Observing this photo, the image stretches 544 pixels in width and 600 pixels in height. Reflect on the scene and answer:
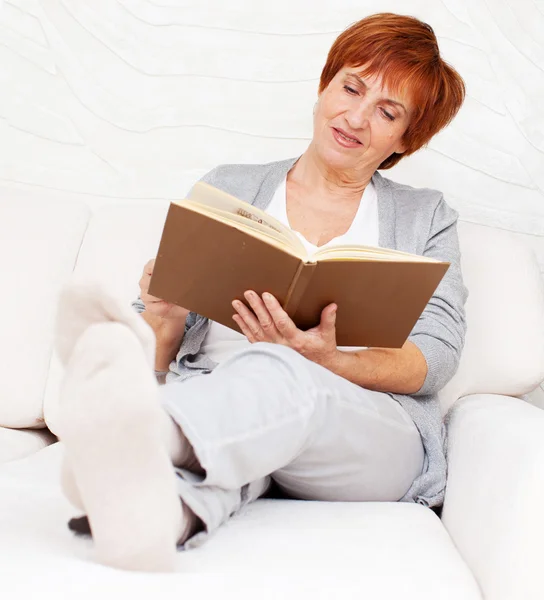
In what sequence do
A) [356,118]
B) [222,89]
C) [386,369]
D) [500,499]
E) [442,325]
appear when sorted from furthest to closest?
[222,89] → [356,118] → [442,325] → [386,369] → [500,499]

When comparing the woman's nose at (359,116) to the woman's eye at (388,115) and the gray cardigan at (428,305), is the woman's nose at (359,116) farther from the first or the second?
the gray cardigan at (428,305)

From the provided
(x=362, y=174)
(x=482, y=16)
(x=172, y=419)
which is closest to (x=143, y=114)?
(x=362, y=174)

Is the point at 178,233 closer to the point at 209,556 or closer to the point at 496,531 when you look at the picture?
the point at 209,556

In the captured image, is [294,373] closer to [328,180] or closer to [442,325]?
[442,325]

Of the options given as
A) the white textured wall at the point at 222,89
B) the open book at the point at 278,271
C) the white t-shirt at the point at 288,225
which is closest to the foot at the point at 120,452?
the open book at the point at 278,271

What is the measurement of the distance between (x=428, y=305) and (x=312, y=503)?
1.69ft

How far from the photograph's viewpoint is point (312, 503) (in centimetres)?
128

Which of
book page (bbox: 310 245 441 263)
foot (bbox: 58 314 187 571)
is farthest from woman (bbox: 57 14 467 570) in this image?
book page (bbox: 310 245 441 263)

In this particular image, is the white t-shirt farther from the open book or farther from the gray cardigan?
the open book

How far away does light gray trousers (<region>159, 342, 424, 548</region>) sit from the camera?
97 cm

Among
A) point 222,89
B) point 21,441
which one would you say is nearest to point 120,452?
point 21,441

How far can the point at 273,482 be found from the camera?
52.6 inches

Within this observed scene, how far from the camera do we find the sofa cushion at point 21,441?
1.61 metres

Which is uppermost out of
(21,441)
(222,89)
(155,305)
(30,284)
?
(222,89)
